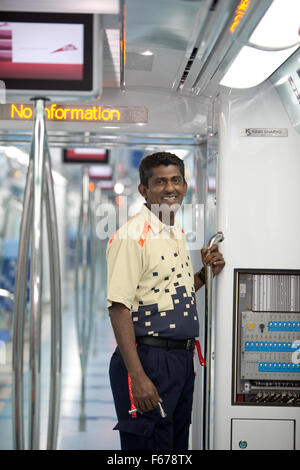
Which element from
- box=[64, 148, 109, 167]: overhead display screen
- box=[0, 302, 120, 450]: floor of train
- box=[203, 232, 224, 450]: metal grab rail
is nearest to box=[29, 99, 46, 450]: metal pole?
box=[203, 232, 224, 450]: metal grab rail

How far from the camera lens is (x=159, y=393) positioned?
257 centimetres

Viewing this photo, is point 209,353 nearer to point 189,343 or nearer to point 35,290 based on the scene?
point 189,343

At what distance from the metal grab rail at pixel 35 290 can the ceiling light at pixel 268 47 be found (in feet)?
2.96

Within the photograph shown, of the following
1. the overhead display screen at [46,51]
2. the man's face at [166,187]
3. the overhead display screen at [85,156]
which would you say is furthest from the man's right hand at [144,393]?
the overhead display screen at [85,156]

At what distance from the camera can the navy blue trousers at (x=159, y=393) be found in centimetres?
255

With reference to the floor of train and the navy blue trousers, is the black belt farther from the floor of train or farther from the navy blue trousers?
the floor of train

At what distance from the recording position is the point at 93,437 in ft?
14.0

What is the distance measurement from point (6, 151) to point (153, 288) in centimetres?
152

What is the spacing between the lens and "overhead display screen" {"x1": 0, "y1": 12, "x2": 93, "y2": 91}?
2.00 metres

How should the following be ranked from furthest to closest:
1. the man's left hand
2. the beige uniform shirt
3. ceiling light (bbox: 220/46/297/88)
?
the man's left hand < the beige uniform shirt < ceiling light (bbox: 220/46/297/88)

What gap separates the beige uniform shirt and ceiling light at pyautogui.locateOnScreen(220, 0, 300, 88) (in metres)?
0.80

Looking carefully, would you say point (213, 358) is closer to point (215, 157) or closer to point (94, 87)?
point (215, 157)

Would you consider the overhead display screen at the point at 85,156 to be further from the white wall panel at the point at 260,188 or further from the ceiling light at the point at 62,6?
the ceiling light at the point at 62,6

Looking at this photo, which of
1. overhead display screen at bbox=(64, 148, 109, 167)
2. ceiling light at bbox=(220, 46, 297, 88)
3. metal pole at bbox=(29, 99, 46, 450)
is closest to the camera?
metal pole at bbox=(29, 99, 46, 450)
